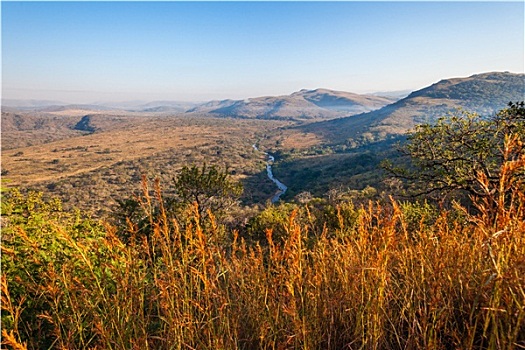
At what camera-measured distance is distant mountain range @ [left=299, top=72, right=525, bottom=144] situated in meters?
125

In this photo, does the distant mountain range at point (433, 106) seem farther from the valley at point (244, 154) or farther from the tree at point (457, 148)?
the tree at point (457, 148)

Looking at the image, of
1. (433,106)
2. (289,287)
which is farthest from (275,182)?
(433,106)

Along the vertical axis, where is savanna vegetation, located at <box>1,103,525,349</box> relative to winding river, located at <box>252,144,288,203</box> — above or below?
above

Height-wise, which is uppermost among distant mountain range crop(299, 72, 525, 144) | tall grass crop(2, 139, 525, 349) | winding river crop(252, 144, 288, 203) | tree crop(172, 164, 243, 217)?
distant mountain range crop(299, 72, 525, 144)

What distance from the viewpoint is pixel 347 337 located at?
6.03ft

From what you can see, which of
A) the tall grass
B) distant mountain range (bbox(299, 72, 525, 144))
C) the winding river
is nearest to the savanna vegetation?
the tall grass

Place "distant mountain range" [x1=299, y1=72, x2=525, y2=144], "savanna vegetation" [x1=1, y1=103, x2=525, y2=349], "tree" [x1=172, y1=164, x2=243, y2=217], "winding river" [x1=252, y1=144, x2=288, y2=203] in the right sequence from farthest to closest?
"distant mountain range" [x1=299, y1=72, x2=525, y2=144], "winding river" [x1=252, y1=144, x2=288, y2=203], "tree" [x1=172, y1=164, x2=243, y2=217], "savanna vegetation" [x1=1, y1=103, x2=525, y2=349]

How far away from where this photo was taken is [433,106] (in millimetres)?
147750

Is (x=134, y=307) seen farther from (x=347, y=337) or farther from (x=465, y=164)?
(x=465, y=164)

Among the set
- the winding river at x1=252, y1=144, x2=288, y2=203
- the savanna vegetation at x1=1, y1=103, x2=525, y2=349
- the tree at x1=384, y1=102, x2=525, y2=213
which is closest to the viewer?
the savanna vegetation at x1=1, y1=103, x2=525, y2=349

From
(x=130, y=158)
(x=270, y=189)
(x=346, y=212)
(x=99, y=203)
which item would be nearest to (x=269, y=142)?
(x=130, y=158)

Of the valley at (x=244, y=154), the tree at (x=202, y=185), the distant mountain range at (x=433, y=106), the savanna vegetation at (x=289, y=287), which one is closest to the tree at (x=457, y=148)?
the valley at (x=244, y=154)

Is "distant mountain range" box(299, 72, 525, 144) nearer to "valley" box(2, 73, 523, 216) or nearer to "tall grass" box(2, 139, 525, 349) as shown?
"valley" box(2, 73, 523, 216)

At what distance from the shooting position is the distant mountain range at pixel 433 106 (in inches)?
4931
